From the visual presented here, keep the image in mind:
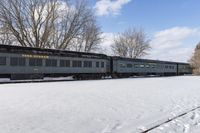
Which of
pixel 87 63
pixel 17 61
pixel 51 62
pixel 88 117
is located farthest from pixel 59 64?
pixel 88 117

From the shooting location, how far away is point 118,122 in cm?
887

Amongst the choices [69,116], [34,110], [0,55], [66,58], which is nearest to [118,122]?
[69,116]

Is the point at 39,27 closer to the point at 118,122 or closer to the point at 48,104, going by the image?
the point at 48,104

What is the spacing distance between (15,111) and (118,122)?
3.42 m

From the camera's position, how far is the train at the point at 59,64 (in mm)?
25767

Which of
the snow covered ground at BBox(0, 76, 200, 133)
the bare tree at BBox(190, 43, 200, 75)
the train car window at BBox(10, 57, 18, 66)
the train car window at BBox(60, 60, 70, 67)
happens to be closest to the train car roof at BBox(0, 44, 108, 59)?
the train car window at BBox(10, 57, 18, 66)

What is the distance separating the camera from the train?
2577 cm

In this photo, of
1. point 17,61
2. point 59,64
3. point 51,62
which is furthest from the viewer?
point 59,64

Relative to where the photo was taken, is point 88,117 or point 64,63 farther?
point 64,63

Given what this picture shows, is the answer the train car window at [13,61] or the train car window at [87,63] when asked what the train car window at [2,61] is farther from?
the train car window at [87,63]

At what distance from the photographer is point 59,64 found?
30688mm

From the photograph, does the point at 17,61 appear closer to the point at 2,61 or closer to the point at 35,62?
the point at 2,61

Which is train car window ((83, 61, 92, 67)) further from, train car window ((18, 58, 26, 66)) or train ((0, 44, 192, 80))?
train car window ((18, 58, 26, 66))

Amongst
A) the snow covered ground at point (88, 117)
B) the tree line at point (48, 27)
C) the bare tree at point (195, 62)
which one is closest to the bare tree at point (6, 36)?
the tree line at point (48, 27)
